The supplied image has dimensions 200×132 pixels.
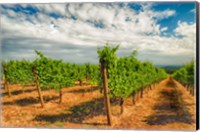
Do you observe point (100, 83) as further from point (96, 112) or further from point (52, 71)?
point (52, 71)

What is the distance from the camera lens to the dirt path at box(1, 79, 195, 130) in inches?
273

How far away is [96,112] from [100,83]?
0.67 metres

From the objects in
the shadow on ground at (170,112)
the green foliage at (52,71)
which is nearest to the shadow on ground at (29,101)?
the green foliage at (52,71)

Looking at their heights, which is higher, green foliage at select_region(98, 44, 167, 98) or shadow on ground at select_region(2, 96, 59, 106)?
green foliage at select_region(98, 44, 167, 98)

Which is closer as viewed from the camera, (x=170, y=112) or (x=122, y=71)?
(x=170, y=112)

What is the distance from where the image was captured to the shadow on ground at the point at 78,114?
742cm

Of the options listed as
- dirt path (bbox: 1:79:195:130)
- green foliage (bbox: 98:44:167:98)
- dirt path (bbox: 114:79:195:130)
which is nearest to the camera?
dirt path (bbox: 114:79:195:130)

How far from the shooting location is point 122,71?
7992 mm

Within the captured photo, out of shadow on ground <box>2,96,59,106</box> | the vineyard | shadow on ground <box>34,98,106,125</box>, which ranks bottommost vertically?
shadow on ground <box>34,98,106,125</box>

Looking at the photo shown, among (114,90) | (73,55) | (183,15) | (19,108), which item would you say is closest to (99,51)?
(73,55)

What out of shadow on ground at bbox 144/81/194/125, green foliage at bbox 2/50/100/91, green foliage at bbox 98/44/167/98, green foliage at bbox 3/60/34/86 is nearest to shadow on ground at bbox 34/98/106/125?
green foliage at bbox 98/44/167/98

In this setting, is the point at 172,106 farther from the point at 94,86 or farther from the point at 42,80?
the point at 42,80


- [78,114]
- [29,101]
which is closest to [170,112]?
[78,114]

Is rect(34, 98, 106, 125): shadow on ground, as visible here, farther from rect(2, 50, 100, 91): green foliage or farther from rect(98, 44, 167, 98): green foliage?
rect(2, 50, 100, 91): green foliage
